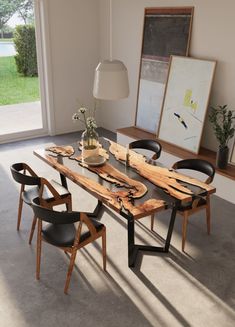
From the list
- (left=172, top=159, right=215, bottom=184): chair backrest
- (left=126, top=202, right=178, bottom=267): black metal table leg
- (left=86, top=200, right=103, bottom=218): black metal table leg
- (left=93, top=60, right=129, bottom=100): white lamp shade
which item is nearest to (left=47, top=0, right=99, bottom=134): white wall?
(left=86, top=200, right=103, bottom=218): black metal table leg

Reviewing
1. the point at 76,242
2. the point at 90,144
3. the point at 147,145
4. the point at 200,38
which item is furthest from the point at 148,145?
the point at 76,242

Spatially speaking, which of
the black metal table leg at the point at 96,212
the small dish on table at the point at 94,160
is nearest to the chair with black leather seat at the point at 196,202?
the small dish on table at the point at 94,160

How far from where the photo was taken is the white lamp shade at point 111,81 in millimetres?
3109

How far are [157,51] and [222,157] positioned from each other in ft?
6.78

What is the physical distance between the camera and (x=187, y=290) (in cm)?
319

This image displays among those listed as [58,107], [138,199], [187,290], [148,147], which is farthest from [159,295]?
[58,107]

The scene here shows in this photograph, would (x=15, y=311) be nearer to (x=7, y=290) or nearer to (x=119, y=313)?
(x=7, y=290)

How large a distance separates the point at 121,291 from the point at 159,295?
0.32 m

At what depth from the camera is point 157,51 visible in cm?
580

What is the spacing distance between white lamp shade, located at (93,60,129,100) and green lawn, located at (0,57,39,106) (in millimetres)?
3898

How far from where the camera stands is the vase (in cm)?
389

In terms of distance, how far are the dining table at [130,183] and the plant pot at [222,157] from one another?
1237mm

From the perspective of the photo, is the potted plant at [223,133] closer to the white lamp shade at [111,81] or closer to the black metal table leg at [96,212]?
the black metal table leg at [96,212]

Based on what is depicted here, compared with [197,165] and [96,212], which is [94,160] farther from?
[197,165]
